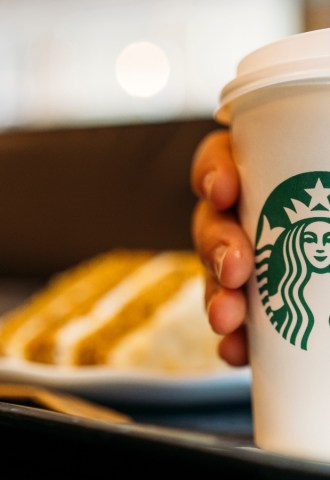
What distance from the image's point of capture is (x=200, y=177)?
59 centimetres

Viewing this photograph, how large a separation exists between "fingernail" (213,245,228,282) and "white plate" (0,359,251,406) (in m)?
0.21

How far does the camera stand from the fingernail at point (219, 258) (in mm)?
455

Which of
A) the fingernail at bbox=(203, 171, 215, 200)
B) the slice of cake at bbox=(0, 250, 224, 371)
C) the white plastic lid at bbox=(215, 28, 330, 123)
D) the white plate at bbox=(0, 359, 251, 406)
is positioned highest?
the white plastic lid at bbox=(215, 28, 330, 123)

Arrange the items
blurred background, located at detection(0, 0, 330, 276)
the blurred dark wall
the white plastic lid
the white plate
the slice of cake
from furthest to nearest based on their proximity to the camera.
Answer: blurred background, located at detection(0, 0, 330, 276) < the blurred dark wall < the slice of cake < the white plate < the white plastic lid

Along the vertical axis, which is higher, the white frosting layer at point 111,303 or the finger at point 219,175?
the finger at point 219,175

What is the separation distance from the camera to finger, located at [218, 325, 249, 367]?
541 mm

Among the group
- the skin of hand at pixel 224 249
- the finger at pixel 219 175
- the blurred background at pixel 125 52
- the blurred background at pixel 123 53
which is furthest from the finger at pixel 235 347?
the blurred background at pixel 123 53

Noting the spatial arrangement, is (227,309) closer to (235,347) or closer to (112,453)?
(235,347)

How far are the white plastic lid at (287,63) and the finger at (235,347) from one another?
0.60 feet

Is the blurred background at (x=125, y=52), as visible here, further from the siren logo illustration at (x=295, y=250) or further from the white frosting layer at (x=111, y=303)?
the siren logo illustration at (x=295, y=250)

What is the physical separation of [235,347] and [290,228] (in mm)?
153

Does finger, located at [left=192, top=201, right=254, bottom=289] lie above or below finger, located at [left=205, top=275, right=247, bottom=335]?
above

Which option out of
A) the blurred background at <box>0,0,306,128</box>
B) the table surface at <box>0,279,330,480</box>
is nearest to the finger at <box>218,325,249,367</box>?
the table surface at <box>0,279,330,480</box>

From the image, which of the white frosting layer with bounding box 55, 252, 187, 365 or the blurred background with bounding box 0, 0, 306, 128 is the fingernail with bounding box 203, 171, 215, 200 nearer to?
the white frosting layer with bounding box 55, 252, 187, 365
